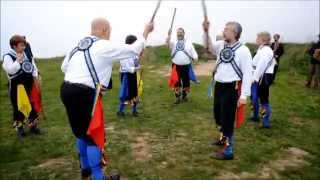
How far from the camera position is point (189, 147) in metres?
7.48

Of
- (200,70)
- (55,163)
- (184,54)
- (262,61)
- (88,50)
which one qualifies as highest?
(88,50)

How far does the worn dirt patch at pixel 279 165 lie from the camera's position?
243 inches

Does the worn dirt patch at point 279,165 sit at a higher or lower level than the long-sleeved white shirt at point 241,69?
lower

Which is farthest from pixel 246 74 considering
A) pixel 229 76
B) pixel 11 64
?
pixel 11 64

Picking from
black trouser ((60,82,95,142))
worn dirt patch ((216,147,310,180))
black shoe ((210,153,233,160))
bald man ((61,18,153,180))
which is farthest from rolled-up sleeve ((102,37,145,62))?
black shoe ((210,153,233,160))

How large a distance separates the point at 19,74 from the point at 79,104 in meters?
3.02

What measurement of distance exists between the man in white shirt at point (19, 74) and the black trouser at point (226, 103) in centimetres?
342

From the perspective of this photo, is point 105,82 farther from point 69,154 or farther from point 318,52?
point 318,52

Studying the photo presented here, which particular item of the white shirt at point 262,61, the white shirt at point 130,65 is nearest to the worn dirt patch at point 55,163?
the white shirt at point 130,65

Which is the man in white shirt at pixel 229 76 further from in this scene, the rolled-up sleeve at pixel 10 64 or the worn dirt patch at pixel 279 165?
the rolled-up sleeve at pixel 10 64

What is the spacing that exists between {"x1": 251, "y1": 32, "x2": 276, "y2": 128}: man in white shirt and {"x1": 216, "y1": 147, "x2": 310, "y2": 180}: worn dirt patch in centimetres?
143

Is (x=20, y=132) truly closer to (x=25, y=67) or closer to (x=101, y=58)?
(x=25, y=67)

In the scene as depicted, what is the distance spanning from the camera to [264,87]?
880 centimetres

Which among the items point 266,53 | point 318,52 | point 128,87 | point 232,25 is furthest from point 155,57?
point 232,25
